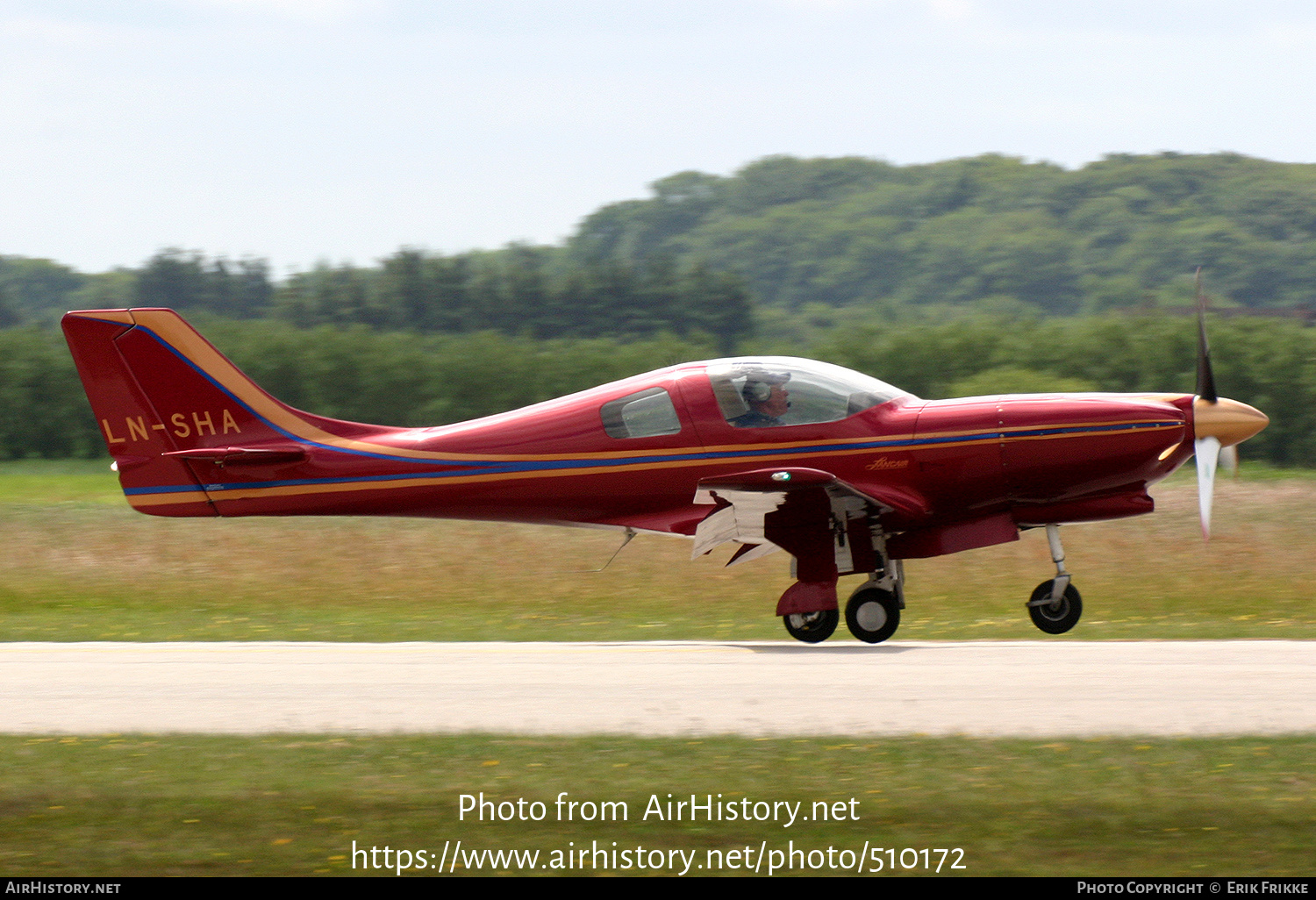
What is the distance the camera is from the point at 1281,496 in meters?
22.9

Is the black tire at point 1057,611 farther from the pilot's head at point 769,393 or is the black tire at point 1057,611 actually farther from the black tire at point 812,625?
the pilot's head at point 769,393

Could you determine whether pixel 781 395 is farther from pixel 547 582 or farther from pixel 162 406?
pixel 547 582

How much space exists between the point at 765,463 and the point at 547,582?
6.76 meters

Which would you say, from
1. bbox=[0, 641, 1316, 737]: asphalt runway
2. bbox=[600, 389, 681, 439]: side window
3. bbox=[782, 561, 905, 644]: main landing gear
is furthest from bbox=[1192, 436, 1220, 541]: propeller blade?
bbox=[600, 389, 681, 439]: side window

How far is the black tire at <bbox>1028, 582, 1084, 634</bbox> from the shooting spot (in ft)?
38.3

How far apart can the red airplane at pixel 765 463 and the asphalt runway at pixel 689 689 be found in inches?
35.2

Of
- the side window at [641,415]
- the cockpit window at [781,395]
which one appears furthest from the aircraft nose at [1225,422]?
the side window at [641,415]

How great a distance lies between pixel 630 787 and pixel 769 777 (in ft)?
2.20

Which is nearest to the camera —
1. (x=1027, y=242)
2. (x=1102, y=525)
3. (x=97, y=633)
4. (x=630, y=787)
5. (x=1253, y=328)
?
(x=630, y=787)

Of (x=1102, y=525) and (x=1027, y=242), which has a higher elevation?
(x=1027, y=242)

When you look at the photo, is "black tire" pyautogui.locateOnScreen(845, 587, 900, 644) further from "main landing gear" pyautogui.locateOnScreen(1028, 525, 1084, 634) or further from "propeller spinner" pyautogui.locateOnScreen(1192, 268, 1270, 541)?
"propeller spinner" pyautogui.locateOnScreen(1192, 268, 1270, 541)

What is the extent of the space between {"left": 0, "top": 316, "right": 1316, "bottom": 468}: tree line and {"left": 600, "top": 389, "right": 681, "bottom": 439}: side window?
25347 millimetres

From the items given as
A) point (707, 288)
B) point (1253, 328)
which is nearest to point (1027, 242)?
point (707, 288)

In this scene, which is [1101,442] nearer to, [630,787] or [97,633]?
[630,787]
